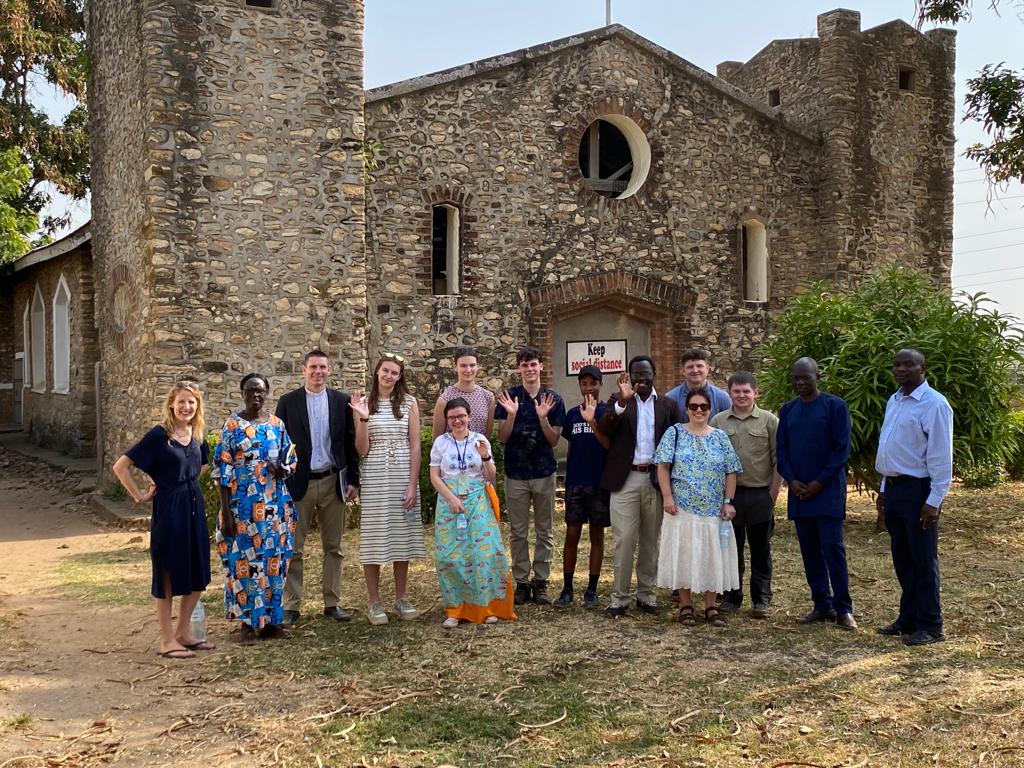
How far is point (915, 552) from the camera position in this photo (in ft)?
19.7

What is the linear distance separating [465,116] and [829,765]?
10088 millimetres

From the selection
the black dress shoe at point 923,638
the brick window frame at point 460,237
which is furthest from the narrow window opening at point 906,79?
the black dress shoe at point 923,638

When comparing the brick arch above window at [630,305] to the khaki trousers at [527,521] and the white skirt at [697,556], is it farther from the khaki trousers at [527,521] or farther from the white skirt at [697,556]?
the white skirt at [697,556]

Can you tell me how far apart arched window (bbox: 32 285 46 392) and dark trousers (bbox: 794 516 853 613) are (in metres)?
15.6

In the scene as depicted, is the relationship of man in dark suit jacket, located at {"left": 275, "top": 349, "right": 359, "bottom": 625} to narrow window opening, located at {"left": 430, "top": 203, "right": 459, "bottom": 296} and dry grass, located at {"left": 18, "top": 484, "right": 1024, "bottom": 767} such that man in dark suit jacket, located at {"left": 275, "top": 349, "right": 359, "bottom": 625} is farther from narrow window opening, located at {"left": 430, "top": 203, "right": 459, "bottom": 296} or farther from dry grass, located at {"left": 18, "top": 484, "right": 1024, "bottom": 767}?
narrow window opening, located at {"left": 430, "top": 203, "right": 459, "bottom": 296}

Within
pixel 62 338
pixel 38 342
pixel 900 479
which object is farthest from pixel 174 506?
pixel 38 342

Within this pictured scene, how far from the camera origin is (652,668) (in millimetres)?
5570

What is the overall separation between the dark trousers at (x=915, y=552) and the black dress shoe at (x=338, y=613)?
11.9ft

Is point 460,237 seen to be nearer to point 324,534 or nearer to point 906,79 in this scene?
point 324,534

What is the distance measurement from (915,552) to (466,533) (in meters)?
2.85

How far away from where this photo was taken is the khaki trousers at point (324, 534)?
6.65 metres

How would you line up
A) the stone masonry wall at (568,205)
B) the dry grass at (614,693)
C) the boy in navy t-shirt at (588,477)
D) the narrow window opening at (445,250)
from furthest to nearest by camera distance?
the narrow window opening at (445,250) < the stone masonry wall at (568,205) < the boy in navy t-shirt at (588,477) < the dry grass at (614,693)

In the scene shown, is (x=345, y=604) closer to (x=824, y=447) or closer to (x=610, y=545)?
(x=610, y=545)

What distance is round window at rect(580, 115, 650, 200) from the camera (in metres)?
13.7
